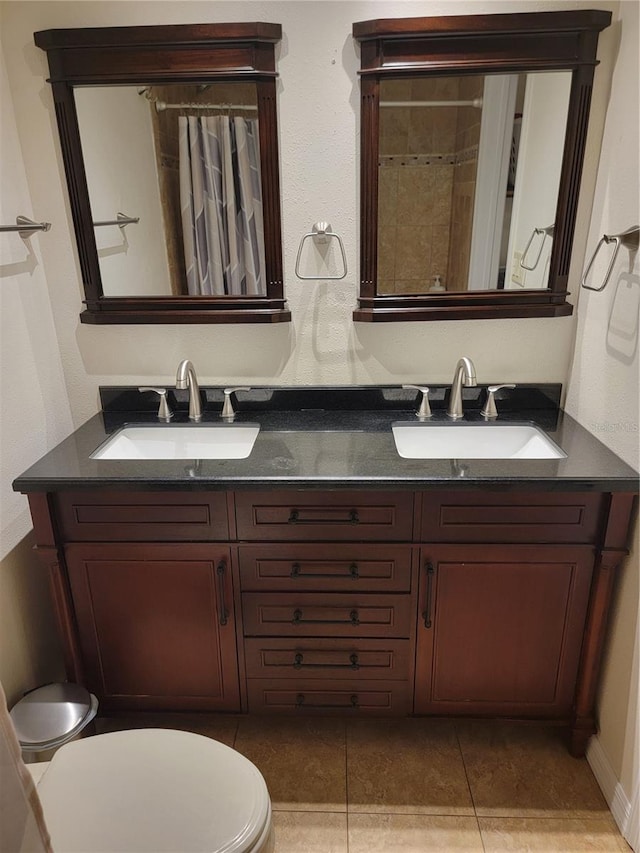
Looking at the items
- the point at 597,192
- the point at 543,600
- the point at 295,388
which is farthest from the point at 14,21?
the point at 543,600

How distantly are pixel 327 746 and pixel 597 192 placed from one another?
1.71m

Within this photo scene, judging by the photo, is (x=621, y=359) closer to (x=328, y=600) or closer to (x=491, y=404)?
(x=491, y=404)

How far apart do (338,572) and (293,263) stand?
889mm

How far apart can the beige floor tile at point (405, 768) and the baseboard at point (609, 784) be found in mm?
346

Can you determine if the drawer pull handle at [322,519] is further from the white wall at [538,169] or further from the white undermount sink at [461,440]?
the white wall at [538,169]

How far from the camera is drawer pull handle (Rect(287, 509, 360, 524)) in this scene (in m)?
1.46

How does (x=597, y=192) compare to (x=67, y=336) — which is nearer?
(x=597, y=192)

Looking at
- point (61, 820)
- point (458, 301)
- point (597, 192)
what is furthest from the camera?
point (458, 301)

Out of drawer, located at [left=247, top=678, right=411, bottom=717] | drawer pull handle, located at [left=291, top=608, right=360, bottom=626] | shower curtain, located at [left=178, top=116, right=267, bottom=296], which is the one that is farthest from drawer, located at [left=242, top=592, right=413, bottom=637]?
shower curtain, located at [left=178, top=116, right=267, bottom=296]

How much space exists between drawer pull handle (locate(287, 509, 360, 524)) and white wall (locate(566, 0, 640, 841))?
666mm

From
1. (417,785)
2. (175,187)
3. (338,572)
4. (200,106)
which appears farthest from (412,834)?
(200,106)

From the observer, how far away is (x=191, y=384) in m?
1.77

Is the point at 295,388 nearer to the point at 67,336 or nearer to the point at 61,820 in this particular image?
the point at 67,336

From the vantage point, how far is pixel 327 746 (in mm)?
1690
